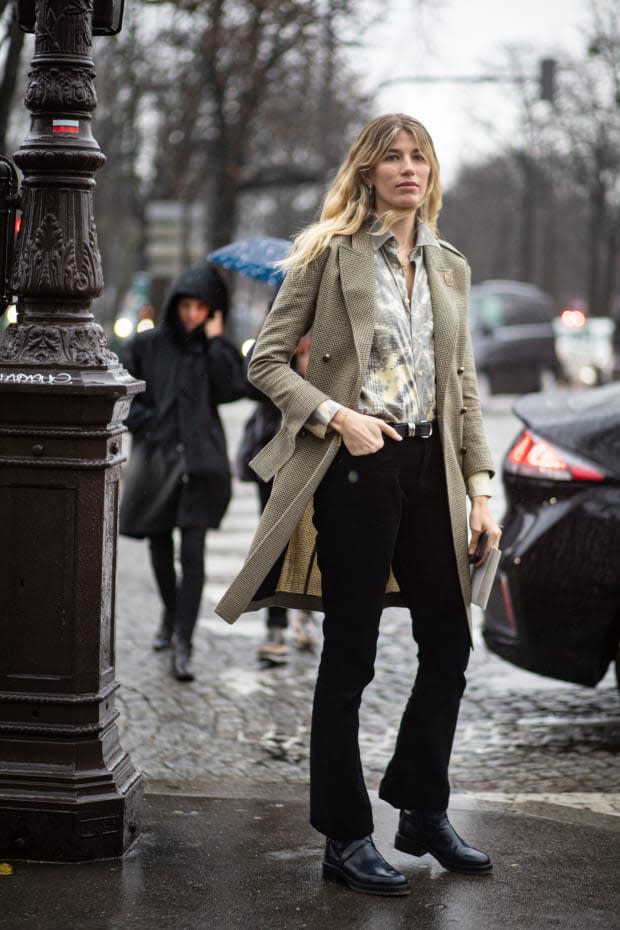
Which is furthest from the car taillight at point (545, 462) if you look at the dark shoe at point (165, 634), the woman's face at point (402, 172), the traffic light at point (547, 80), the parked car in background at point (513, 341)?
the traffic light at point (547, 80)

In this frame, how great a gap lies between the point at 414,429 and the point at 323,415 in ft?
0.81

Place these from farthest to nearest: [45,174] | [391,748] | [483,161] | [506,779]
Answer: [483,161], [391,748], [506,779], [45,174]

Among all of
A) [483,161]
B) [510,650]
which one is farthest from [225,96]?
[483,161]

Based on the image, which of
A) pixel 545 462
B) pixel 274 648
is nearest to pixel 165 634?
pixel 274 648

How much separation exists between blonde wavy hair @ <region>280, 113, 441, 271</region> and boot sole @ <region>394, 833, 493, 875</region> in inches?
62.0

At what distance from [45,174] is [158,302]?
72.9 ft

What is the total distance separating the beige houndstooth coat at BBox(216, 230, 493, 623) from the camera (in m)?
3.86

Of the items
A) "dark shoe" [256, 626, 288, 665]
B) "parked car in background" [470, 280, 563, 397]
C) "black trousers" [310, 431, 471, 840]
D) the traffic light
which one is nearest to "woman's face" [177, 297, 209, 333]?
"dark shoe" [256, 626, 288, 665]

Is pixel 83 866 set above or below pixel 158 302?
below

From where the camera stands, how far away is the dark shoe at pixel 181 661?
675 cm

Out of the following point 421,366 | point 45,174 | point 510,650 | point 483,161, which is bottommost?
point 510,650

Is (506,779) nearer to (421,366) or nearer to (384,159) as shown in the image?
(421,366)

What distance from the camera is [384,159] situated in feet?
12.9

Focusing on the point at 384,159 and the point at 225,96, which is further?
the point at 225,96
